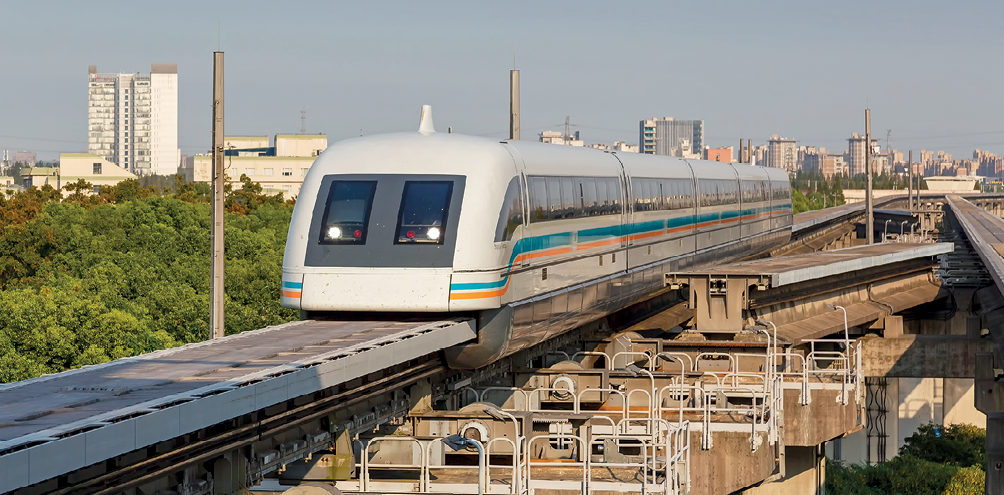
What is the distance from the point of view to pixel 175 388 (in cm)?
1034

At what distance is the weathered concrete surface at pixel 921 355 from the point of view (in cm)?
3450

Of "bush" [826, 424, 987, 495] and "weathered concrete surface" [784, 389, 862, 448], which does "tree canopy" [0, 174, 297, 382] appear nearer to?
"bush" [826, 424, 987, 495]

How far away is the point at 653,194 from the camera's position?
26672 mm

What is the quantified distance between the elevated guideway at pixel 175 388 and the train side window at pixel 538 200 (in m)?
3.28

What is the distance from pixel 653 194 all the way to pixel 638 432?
928cm

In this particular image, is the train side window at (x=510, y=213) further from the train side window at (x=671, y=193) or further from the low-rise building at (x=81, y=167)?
the low-rise building at (x=81, y=167)

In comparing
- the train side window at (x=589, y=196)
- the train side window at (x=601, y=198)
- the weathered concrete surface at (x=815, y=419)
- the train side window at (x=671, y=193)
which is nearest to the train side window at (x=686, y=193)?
the train side window at (x=671, y=193)

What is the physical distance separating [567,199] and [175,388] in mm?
10691

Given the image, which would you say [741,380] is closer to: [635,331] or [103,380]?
[635,331]

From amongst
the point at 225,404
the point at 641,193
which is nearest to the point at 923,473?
the point at 641,193

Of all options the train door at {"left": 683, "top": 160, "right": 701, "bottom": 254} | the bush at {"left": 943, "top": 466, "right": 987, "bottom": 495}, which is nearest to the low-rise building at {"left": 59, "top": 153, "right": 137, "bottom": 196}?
the bush at {"left": 943, "top": 466, "right": 987, "bottom": 495}

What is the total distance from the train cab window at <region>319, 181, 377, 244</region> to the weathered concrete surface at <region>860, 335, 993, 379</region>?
21.8 m

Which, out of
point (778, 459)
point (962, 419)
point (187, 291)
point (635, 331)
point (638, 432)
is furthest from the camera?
point (962, 419)

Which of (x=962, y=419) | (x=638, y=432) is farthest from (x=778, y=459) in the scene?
(x=962, y=419)
